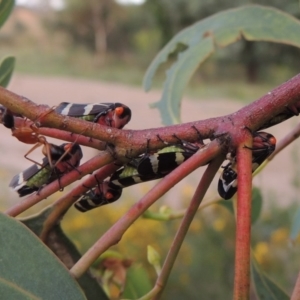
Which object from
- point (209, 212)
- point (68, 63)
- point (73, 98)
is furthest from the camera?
point (68, 63)

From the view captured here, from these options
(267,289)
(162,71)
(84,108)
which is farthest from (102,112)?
(162,71)

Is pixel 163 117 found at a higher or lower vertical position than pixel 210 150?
higher

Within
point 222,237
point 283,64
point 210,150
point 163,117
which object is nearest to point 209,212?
point 222,237

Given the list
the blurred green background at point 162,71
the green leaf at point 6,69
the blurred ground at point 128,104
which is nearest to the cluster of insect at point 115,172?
the green leaf at point 6,69

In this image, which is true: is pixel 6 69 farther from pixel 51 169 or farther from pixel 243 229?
pixel 243 229

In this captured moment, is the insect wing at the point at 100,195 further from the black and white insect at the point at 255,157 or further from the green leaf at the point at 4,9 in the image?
the green leaf at the point at 4,9

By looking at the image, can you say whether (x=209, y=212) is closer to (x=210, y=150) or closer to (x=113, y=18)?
(x=210, y=150)
